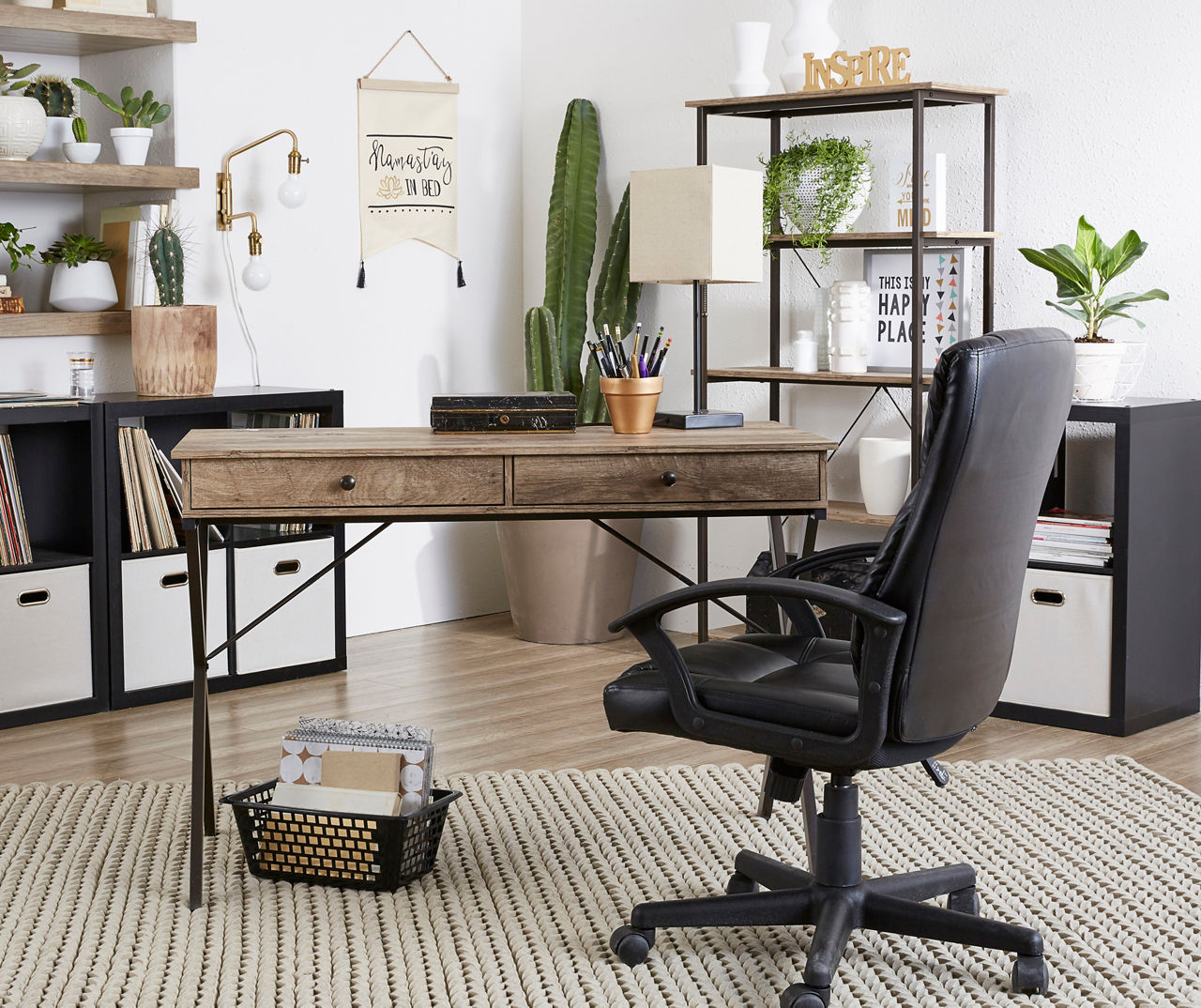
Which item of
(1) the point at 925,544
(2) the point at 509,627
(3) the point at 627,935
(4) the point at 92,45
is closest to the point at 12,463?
(4) the point at 92,45

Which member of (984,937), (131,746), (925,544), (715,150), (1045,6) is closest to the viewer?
(925,544)

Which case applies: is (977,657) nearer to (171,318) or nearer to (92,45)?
(171,318)

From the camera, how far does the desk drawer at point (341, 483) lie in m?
2.60

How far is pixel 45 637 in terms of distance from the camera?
3.88 meters

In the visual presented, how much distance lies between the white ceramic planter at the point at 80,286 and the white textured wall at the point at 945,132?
1.62m

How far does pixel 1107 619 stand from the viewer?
3703 mm

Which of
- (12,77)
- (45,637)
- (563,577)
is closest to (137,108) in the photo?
(12,77)

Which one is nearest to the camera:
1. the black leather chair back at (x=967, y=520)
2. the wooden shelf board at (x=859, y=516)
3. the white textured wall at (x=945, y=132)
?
the black leather chair back at (x=967, y=520)

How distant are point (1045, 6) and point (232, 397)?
2.41m

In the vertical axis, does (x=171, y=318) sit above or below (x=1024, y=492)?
above

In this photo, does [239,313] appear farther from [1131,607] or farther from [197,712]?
[1131,607]

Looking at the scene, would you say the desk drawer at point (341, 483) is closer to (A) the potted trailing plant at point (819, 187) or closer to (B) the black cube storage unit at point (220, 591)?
(B) the black cube storage unit at point (220, 591)

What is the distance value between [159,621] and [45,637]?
1.00 ft

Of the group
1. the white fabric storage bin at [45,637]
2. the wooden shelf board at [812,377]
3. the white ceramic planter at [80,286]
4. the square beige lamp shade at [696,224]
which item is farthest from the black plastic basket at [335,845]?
the white ceramic planter at [80,286]
